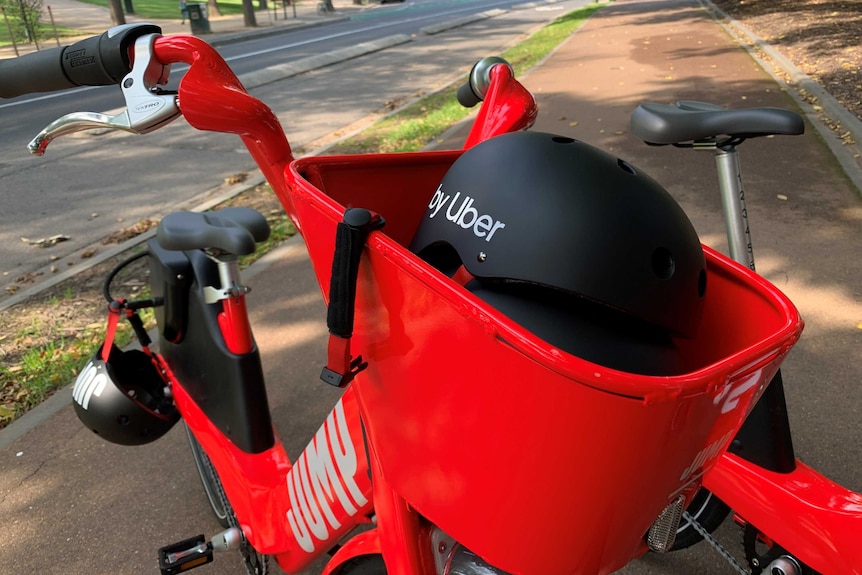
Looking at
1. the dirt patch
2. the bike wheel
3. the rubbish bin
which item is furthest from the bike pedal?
the rubbish bin

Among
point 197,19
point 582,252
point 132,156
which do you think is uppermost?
point 582,252

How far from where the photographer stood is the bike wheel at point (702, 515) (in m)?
2.08

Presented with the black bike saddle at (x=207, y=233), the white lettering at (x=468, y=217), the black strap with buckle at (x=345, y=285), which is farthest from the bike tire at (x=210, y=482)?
the white lettering at (x=468, y=217)

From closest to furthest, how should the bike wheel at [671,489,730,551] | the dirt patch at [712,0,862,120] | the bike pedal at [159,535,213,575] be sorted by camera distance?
the bike pedal at [159,535,213,575]
the bike wheel at [671,489,730,551]
the dirt patch at [712,0,862,120]

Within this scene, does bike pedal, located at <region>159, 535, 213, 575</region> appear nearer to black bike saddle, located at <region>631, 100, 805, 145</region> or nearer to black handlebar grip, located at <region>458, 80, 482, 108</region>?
black handlebar grip, located at <region>458, 80, 482, 108</region>

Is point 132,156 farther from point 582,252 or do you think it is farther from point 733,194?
point 582,252

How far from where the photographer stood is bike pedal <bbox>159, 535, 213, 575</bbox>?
192cm

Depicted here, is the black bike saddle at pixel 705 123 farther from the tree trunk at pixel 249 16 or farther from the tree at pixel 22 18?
the tree trunk at pixel 249 16

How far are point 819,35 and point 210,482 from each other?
41.9 feet

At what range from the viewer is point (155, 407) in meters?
2.37

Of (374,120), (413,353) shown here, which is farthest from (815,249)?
(374,120)

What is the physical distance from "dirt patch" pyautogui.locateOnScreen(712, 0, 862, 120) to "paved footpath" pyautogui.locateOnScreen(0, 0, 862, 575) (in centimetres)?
224

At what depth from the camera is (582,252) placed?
2.66ft

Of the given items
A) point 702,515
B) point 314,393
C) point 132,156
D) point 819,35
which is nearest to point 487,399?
point 702,515
